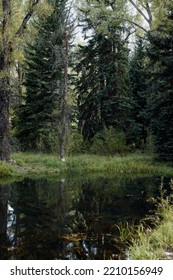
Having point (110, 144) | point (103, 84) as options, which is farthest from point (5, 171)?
point (103, 84)

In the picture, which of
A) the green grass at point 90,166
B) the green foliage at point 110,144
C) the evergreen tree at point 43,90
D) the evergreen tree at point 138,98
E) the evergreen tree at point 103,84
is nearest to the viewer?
the green grass at point 90,166

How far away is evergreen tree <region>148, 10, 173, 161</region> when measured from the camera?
20344mm

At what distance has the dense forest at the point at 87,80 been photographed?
18.8 m

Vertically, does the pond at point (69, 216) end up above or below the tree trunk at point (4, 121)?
below

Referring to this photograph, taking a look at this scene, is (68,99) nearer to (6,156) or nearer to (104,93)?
(6,156)

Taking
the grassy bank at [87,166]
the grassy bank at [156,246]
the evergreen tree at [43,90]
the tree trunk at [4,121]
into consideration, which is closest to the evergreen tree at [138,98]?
the evergreen tree at [43,90]

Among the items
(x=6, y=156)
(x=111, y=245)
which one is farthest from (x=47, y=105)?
(x=111, y=245)

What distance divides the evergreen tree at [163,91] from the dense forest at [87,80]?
5 cm

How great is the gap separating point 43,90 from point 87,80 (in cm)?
481

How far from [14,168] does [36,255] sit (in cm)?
1171

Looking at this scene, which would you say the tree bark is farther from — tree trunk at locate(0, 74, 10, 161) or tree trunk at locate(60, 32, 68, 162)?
tree trunk at locate(60, 32, 68, 162)

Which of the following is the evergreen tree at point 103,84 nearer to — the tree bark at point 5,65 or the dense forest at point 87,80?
the dense forest at point 87,80

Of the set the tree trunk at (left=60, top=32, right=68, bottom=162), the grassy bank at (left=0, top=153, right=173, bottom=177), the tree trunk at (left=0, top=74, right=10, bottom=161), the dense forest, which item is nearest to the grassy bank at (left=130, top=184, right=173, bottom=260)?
the grassy bank at (left=0, top=153, right=173, bottom=177)

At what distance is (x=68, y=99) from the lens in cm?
2127
